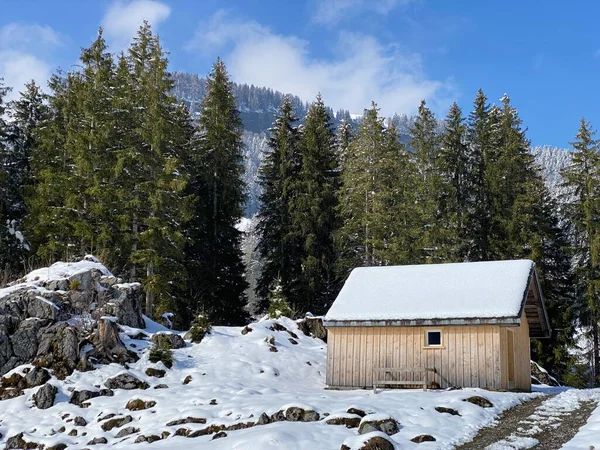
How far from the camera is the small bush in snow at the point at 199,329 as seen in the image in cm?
2453

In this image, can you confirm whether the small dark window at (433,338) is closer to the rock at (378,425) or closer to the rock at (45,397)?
the rock at (378,425)

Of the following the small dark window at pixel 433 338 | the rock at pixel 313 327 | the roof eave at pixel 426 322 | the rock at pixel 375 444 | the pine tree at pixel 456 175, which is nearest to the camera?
the rock at pixel 375 444

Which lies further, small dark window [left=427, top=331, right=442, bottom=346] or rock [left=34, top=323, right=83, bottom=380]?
small dark window [left=427, top=331, right=442, bottom=346]

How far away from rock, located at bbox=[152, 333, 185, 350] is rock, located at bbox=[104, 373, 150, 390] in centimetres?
276

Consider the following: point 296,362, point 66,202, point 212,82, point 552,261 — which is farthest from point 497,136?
point 66,202

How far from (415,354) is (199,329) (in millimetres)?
8687

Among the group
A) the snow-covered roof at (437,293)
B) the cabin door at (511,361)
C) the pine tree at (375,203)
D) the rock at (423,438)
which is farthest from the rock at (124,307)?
the rock at (423,438)

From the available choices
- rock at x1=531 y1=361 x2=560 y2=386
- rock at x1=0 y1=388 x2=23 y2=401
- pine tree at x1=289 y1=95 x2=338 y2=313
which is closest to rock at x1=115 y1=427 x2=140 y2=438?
rock at x1=0 y1=388 x2=23 y2=401

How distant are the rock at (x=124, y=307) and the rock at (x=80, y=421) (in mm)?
6560

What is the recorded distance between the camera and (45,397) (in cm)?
1845

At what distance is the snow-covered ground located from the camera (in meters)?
13.2

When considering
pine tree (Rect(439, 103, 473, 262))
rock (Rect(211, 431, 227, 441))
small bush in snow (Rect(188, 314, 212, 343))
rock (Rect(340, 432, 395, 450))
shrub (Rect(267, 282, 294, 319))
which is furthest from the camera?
pine tree (Rect(439, 103, 473, 262))

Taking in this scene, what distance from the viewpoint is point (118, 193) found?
101 ft

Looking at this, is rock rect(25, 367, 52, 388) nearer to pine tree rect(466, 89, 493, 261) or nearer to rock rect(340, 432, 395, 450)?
A: rock rect(340, 432, 395, 450)
